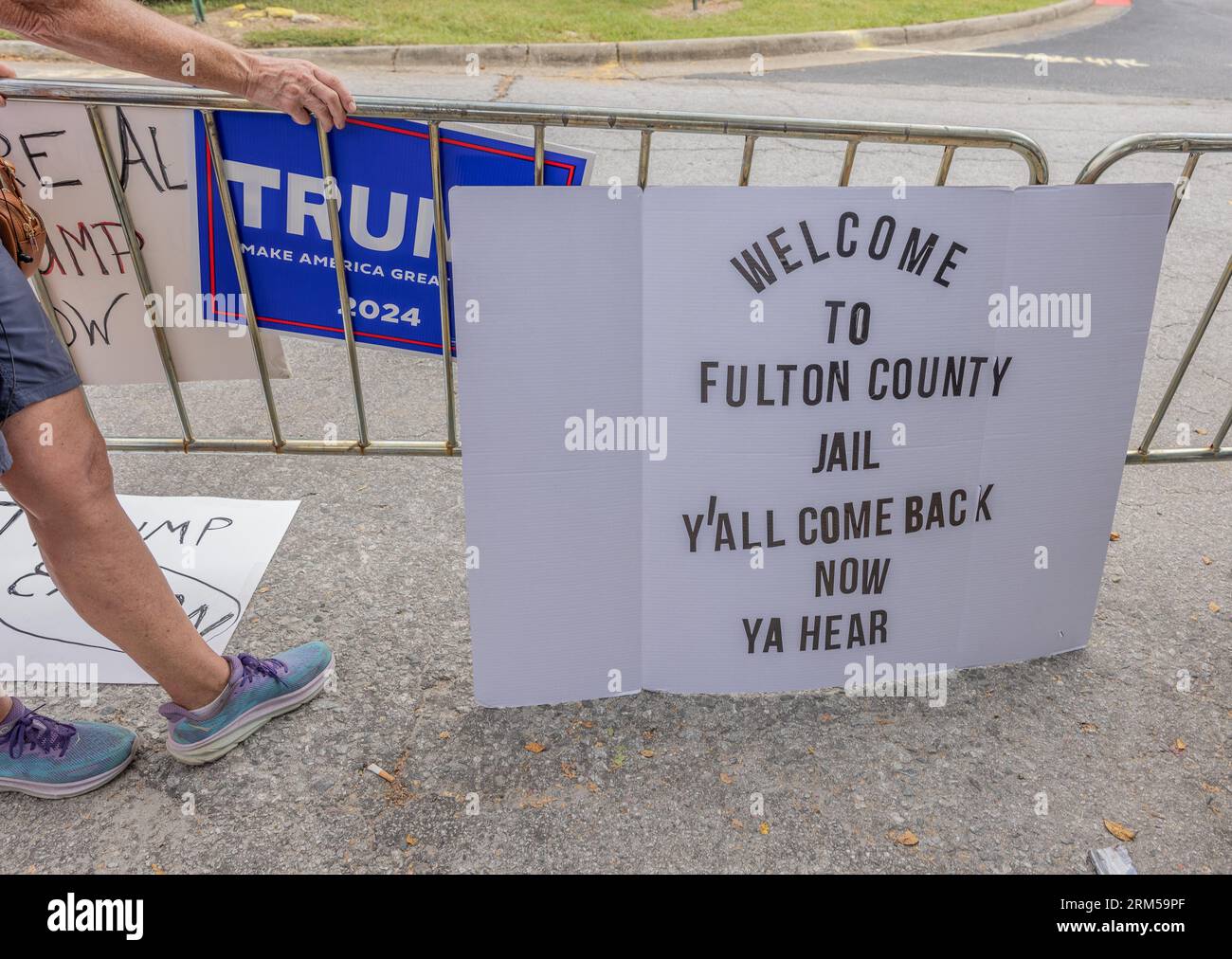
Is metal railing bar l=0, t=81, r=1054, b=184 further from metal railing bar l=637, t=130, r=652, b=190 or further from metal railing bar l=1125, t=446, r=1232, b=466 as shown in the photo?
metal railing bar l=1125, t=446, r=1232, b=466

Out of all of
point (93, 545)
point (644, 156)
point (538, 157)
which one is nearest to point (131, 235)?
point (93, 545)

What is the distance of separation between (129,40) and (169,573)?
1648 mm

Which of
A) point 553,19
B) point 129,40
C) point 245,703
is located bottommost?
point 245,703

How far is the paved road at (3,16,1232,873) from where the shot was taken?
216 centimetres

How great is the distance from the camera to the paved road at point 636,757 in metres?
2.16

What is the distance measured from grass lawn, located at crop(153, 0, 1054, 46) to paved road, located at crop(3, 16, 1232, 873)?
30.0ft

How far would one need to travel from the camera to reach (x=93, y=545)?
204 centimetres

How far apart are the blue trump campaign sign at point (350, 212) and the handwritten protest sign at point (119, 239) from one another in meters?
0.08

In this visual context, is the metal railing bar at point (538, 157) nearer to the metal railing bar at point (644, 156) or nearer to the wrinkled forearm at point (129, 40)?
the metal railing bar at point (644, 156)

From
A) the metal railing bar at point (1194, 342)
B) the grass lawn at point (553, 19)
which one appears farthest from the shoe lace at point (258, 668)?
the grass lawn at point (553, 19)

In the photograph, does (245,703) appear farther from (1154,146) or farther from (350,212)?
(1154,146)

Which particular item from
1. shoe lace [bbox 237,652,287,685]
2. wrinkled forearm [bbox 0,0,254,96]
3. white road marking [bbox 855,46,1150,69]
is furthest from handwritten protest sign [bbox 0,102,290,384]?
white road marking [bbox 855,46,1150,69]

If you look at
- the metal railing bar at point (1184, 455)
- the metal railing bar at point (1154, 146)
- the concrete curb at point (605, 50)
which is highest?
the concrete curb at point (605, 50)
